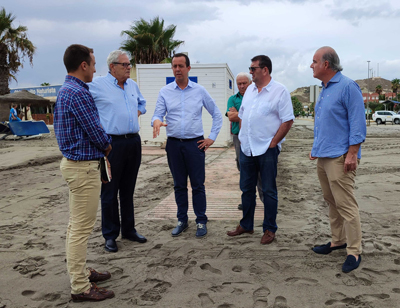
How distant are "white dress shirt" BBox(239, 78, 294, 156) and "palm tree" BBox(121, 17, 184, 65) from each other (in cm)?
2547

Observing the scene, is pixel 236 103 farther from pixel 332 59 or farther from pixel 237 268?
pixel 237 268

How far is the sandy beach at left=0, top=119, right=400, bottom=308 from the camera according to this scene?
2662mm

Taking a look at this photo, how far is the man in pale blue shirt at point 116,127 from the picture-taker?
11.7ft

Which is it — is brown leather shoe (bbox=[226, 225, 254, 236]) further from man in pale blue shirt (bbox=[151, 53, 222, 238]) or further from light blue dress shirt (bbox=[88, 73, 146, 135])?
light blue dress shirt (bbox=[88, 73, 146, 135])

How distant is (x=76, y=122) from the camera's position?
102 inches

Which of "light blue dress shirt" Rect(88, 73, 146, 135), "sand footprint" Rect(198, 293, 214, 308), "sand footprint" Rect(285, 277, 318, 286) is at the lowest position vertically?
"sand footprint" Rect(198, 293, 214, 308)

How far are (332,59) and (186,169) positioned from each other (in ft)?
6.67

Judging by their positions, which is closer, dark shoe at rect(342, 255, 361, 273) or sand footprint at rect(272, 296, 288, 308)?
sand footprint at rect(272, 296, 288, 308)

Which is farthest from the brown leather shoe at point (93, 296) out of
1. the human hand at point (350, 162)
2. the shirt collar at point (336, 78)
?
the shirt collar at point (336, 78)

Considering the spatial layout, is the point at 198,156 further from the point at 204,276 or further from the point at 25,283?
the point at 25,283

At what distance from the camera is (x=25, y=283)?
9.68 ft

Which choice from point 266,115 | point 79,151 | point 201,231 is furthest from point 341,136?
point 79,151

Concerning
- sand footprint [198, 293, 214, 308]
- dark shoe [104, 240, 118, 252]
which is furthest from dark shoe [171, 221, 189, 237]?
sand footprint [198, 293, 214, 308]

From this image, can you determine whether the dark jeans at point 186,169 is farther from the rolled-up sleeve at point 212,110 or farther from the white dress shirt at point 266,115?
the white dress shirt at point 266,115
